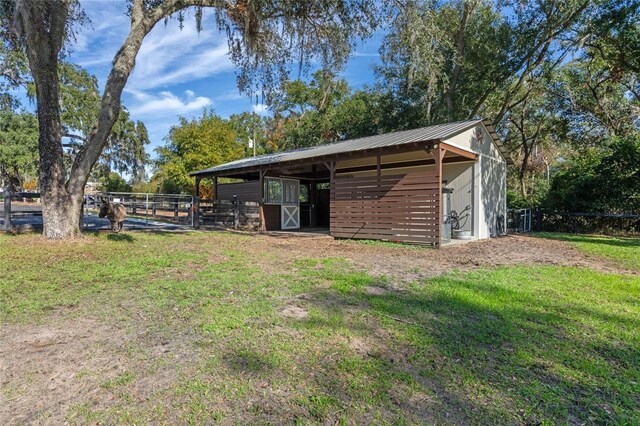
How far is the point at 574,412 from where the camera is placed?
193cm

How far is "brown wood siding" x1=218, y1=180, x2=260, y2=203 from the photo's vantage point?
46.6ft

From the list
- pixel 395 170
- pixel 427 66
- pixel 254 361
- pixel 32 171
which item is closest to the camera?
A: pixel 254 361

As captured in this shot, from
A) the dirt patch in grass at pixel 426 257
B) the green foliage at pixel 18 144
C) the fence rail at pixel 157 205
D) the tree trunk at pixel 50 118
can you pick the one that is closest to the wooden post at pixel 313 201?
the fence rail at pixel 157 205

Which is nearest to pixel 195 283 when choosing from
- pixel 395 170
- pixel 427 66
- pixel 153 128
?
pixel 427 66

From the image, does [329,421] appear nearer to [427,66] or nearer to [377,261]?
[377,261]

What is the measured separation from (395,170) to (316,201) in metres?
5.32

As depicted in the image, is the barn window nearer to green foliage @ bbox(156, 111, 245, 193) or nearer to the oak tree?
the oak tree

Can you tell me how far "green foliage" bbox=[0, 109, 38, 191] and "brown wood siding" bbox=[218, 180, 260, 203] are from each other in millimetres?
24377

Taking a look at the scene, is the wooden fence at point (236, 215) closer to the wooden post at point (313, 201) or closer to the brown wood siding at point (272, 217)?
the brown wood siding at point (272, 217)

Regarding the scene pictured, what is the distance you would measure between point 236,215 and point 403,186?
725 centimetres

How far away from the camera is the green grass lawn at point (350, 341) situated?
193 cm

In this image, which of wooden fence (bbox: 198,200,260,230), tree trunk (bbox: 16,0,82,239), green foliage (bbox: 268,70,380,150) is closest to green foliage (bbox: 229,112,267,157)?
green foliage (bbox: 268,70,380,150)

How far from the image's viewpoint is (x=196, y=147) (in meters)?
23.0

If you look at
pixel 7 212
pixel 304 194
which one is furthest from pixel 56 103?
pixel 304 194
